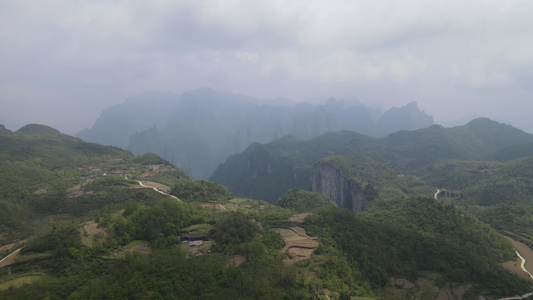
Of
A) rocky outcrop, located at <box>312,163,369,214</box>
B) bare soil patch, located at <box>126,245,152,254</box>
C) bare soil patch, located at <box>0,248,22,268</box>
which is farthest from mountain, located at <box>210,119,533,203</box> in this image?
bare soil patch, located at <box>0,248,22,268</box>

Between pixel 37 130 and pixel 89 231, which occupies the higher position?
pixel 37 130

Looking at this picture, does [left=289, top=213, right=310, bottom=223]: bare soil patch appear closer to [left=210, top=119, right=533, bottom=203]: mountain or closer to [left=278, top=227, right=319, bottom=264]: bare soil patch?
[left=278, top=227, right=319, bottom=264]: bare soil patch

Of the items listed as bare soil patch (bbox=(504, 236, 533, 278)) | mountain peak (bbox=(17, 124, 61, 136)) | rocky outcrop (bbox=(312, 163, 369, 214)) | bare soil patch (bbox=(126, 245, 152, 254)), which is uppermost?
mountain peak (bbox=(17, 124, 61, 136))

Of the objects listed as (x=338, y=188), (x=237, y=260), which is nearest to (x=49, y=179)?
(x=237, y=260)

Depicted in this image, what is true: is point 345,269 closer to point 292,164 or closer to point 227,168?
point 292,164

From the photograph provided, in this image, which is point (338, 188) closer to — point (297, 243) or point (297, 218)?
point (297, 218)

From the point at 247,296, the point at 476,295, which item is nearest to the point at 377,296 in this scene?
the point at 476,295

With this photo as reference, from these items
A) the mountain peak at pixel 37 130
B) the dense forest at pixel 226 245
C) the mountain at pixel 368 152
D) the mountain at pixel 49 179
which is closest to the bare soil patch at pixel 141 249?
the dense forest at pixel 226 245
